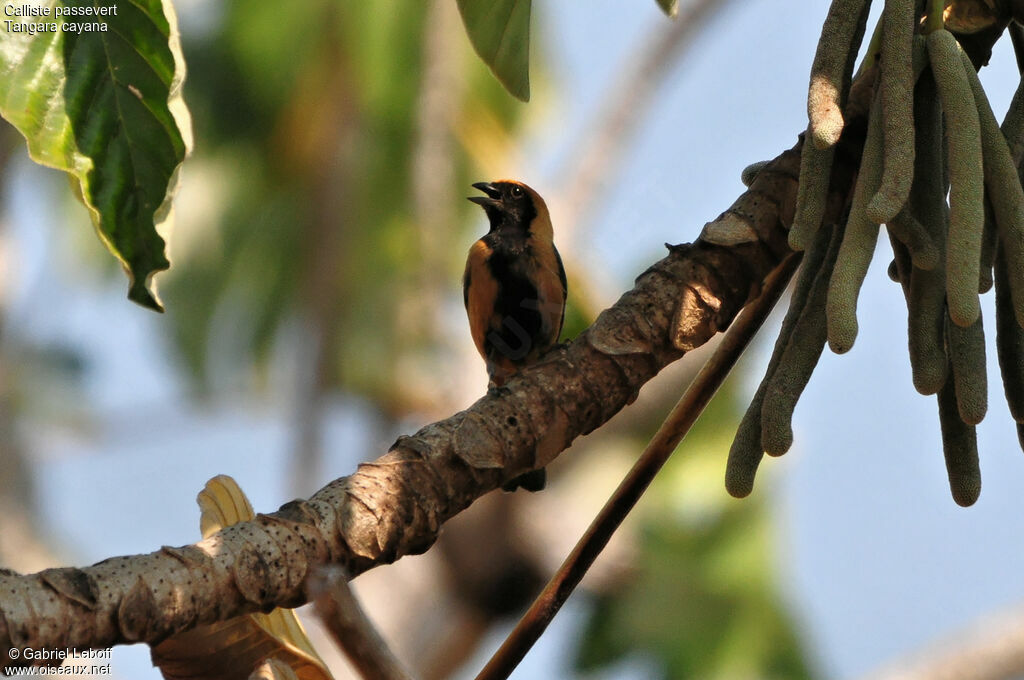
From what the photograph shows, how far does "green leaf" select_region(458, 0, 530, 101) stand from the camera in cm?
201

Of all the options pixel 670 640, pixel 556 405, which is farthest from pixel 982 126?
pixel 670 640

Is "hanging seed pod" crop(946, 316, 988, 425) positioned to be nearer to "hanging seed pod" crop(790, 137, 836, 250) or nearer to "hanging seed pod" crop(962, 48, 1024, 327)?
"hanging seed pod" crop(962, 48, 1024, 327)

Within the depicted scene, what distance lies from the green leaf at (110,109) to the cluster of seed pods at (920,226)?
1.01 metres

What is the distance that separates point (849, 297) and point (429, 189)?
21.5ft

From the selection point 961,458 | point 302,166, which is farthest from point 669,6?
point 302,166

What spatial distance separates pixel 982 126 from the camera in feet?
5.69

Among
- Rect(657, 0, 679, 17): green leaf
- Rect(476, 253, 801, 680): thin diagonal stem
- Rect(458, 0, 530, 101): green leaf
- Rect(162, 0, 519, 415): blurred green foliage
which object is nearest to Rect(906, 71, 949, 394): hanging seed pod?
Rect(476, 253, 801, 680): thin diagonal stem

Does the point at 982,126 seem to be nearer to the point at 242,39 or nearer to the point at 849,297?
the point at 849,297

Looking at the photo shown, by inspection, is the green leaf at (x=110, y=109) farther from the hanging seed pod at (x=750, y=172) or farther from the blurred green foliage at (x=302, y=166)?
the blurred green foliage at (x=302, y=166)

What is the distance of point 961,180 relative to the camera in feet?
5.38

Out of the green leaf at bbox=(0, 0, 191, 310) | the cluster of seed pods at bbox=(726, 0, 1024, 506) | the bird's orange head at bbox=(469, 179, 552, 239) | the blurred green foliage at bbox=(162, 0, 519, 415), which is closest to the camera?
the cluster of seed pods at bbox=(726, 0, 1024, 506)

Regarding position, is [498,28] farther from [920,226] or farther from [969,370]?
[969,370]

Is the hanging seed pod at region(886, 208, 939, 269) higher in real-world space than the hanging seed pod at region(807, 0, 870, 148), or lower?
lower

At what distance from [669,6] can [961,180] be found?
71 centimetres
